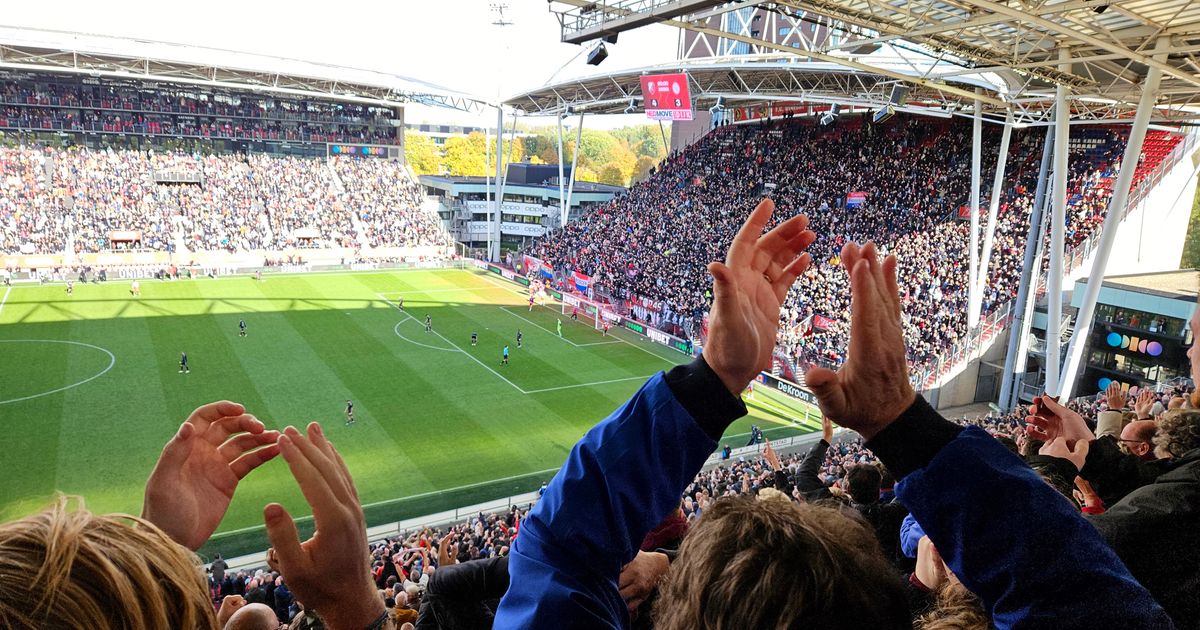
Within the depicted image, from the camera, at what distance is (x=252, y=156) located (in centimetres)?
5741

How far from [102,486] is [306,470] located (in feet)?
62.9

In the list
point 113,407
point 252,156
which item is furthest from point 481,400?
point 252,156

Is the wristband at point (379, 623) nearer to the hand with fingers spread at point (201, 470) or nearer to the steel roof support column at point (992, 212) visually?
the hand with fingers spread at point (201, 470)

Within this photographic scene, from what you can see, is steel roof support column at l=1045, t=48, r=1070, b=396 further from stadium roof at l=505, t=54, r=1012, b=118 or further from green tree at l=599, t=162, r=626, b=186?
green tree at l=599, t=162, r=626, b=186

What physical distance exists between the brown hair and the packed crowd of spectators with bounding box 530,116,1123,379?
2194cm

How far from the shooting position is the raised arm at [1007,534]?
135cm

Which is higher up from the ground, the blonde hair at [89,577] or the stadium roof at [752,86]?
the stadium roof at [752,86]

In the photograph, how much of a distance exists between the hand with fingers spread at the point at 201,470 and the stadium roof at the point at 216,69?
47.5 meters

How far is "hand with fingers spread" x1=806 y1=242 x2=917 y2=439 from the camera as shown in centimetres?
161

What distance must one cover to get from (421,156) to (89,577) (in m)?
87.8

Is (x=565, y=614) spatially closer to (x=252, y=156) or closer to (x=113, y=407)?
(x=113, y=407)

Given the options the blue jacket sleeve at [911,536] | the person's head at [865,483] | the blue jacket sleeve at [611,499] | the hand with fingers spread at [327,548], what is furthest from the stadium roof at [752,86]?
the hand with fingers spread at [327,548]

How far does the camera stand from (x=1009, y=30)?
16.6 m

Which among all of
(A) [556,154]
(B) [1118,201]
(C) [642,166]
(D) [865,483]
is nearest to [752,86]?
(B) [1118,201]
